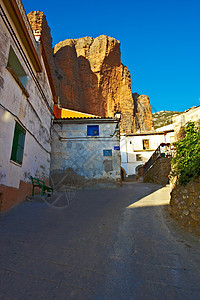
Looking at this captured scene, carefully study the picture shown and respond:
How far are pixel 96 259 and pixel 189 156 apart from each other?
400 centimetres

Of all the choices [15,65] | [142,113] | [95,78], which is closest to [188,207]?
[15,65]

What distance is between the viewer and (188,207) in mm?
5035

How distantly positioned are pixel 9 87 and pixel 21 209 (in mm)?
4248

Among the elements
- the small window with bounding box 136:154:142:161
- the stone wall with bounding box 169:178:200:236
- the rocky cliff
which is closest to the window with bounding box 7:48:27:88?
the stone wall with bounding box 169:178:200:236

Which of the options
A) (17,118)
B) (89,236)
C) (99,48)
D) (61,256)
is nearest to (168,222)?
(89,236)

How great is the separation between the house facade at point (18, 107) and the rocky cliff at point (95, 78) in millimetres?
25378

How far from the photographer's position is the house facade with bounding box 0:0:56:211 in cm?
604

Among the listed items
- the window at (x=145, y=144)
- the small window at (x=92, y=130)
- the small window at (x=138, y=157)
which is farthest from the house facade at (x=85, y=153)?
the window at (x=145, y=144)

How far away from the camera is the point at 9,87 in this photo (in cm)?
639

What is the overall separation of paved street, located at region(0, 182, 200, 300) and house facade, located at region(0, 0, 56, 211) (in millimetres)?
1660

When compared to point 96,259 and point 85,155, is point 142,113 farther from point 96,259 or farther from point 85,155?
point 96,259

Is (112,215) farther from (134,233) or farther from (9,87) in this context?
(9,87)

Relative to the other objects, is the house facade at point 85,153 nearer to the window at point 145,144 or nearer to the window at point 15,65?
the window at point 15,65

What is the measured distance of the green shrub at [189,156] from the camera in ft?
17.1
